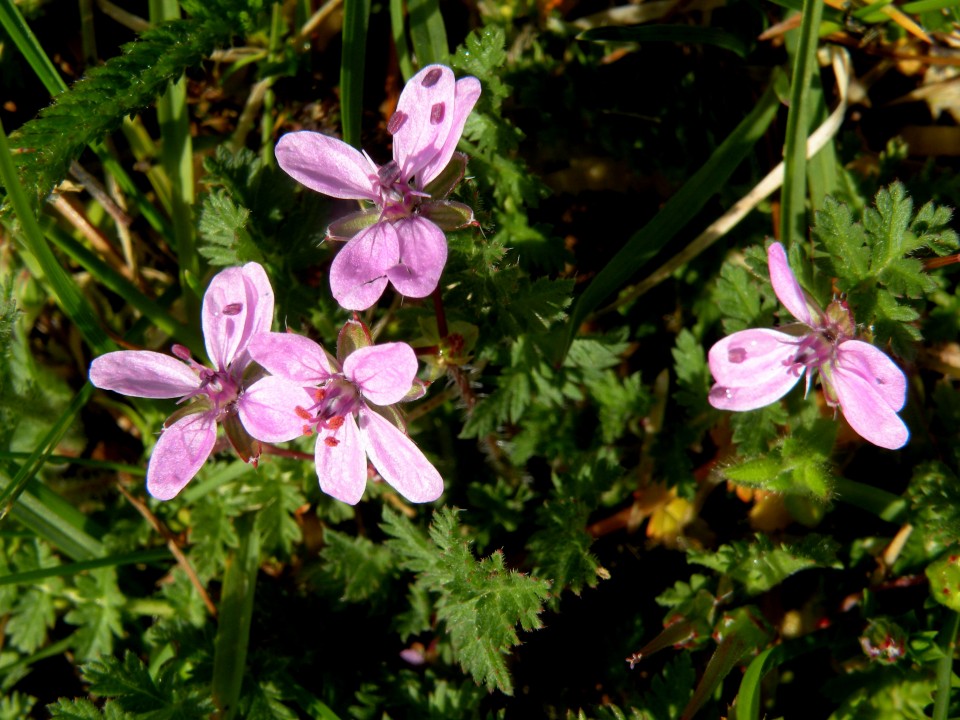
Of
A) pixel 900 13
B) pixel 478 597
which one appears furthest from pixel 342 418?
pixel 900 13

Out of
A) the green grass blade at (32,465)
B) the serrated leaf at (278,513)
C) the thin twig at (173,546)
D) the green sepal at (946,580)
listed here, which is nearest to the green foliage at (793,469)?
the green sepal at (946,580)

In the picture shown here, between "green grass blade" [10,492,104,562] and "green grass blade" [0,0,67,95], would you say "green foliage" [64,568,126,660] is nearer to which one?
"green grass blade" [10,492,104,562]

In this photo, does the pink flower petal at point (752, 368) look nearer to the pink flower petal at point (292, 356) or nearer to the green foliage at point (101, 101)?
Answer: the pink flower petal at point (292, 356)

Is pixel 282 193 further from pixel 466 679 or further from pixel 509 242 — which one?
pixel 466 679

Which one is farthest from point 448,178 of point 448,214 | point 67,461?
point 67,461

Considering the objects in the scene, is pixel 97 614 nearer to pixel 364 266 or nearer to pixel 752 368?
pixel 364 266

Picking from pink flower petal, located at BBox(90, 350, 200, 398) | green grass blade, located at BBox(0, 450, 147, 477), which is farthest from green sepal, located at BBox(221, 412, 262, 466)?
green grass blade, located at BBox(0, 450, 147, 477)
